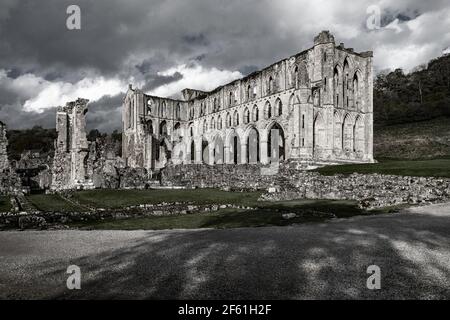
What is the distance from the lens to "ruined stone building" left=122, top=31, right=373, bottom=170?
142 feet

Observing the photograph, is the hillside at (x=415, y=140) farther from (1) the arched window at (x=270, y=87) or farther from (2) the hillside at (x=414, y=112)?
(1) the arched window at (x=270, y=87)

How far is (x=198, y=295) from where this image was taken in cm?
593

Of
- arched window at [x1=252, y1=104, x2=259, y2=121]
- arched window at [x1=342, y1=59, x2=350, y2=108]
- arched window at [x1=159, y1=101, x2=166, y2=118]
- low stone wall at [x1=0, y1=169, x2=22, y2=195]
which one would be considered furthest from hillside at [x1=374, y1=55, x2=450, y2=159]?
low stone wall at [x1=0, y1=169, x2=22, y2=195]

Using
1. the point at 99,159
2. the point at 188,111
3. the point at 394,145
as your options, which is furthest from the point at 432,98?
the point at 99,159

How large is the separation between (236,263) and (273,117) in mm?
42379

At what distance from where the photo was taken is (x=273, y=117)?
49062 millimetres

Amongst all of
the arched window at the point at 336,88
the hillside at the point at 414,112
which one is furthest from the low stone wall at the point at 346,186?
the hillside at the point at 414,112

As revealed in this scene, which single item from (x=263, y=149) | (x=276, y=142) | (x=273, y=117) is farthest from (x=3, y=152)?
(x=276, y=142)

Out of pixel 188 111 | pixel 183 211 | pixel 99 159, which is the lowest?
pixel 183 211

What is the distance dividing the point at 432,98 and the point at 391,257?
77325mm

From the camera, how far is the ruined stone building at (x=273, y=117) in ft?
142

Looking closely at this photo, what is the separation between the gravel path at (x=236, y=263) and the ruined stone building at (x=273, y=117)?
30780 mm

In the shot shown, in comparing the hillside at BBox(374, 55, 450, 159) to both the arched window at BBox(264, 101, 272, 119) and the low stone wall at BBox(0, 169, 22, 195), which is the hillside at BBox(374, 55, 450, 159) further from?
the low stone wall at BBox(0, 169, 22, 195)
